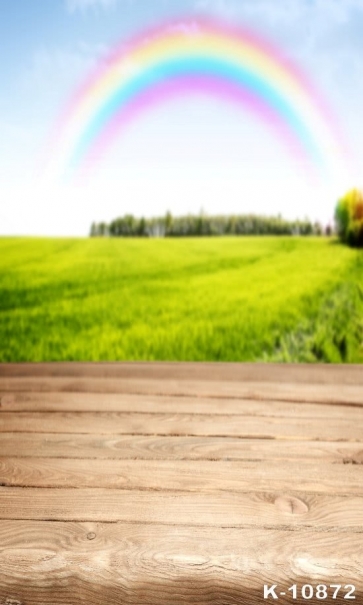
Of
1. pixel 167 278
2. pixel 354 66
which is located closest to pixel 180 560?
pixel 167 278

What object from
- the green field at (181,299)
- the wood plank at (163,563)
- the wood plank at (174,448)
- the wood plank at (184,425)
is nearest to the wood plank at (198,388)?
the wood plank at (184,425)

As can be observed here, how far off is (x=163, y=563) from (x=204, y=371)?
3.46ft

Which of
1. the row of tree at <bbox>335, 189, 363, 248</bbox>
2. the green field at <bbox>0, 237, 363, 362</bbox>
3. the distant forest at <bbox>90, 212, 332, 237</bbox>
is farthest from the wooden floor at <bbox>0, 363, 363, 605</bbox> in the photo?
the distant forest at <bbox>90, 212, 332, 237</bbox>

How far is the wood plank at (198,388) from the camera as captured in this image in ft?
4.73

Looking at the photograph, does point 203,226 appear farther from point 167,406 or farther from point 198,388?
point 167,406

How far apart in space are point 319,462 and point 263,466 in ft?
0.39

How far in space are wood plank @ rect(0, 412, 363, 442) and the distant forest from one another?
2.61 m

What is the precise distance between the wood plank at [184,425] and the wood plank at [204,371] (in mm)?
375

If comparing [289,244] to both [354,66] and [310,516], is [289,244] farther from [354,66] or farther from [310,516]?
[310,516]

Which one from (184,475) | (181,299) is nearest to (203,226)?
(181,299)

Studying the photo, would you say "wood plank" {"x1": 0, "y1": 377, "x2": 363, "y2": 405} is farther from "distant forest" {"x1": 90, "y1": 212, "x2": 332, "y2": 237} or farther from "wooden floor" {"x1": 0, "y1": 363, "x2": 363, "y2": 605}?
"distant forest" {"x1": 90, "y1": 212, "x2": 332, "y2": 237}

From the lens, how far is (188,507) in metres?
→ 0.82

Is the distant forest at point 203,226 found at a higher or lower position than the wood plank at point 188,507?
higher

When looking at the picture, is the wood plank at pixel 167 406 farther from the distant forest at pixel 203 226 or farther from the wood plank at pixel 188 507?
the distant forest at pixel 203 226
